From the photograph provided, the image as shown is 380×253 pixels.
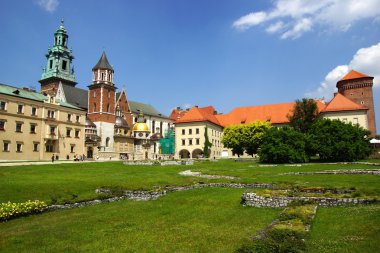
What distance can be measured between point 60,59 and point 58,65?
2.38m

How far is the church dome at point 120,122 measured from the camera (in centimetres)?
8762

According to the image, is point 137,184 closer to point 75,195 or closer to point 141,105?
point 75,195

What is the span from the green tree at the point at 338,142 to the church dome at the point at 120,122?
190 feet

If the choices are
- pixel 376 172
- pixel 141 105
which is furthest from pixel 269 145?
pixel 141 105

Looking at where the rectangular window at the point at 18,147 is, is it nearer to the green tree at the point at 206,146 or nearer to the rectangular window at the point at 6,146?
the rectangular window at the point at 6,146

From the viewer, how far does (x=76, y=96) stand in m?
88.9

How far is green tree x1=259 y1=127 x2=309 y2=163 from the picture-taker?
4091cm

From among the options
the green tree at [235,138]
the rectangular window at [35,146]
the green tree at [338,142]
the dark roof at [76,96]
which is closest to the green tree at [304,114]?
the green tree at [235,138]

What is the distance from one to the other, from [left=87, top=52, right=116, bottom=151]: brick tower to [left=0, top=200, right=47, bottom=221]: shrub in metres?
64.8

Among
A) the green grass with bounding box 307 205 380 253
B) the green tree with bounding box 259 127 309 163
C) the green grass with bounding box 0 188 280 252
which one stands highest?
the green tree with bounding box 259 127 309 163

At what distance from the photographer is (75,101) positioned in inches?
3423

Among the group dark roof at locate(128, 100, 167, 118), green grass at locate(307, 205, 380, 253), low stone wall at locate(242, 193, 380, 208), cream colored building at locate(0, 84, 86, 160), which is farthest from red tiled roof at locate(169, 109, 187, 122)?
green grass at locate(307, 205, 380, 253)

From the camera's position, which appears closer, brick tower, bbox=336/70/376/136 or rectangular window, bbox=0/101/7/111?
rectangular window, bbox=0/101/7/111

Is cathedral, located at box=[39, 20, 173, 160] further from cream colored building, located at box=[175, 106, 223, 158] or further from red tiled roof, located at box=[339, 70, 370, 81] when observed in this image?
red tiled roof, located at box=[339, 70, 370, 81]
